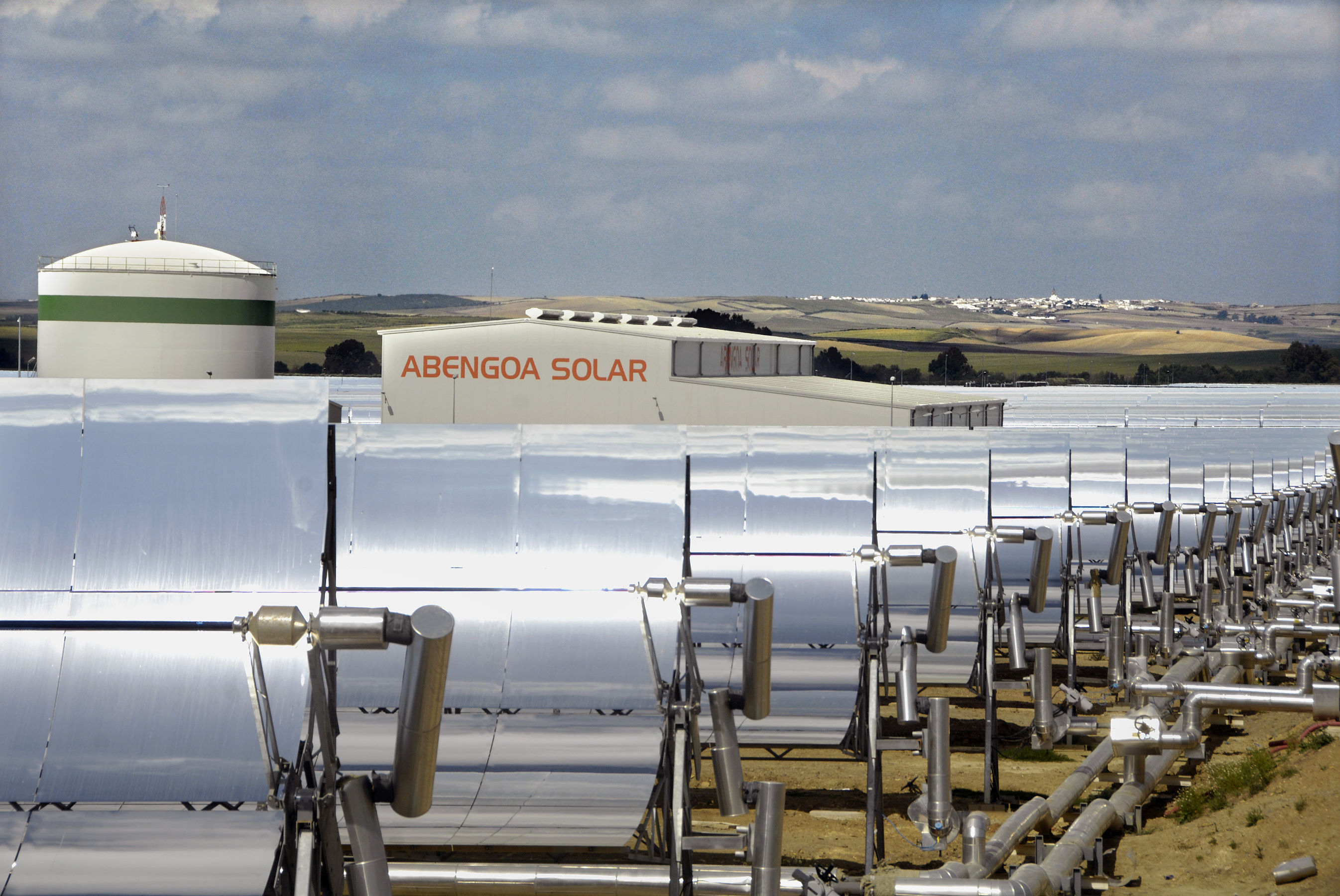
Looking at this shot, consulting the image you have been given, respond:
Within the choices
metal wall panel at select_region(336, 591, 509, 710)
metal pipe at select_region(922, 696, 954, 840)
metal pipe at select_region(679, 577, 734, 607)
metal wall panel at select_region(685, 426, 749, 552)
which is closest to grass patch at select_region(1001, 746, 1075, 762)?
metal wall panel at select_region(685, 426, 749, 552)

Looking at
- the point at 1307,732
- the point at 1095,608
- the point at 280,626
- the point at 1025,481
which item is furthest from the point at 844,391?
the point at 280,626

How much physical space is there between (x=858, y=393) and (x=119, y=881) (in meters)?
30.8

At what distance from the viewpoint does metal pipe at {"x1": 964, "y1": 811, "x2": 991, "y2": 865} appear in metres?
10.3

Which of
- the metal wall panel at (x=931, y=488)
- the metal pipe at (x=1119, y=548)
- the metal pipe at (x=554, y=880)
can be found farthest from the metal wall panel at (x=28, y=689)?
the metal pipe at (x=1119, y=548)

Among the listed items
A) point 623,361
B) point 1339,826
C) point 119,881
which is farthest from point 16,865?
point 623,361

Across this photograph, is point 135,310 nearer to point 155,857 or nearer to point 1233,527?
point 1233,527

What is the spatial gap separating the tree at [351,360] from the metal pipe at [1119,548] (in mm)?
55876

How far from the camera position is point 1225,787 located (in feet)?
51.6

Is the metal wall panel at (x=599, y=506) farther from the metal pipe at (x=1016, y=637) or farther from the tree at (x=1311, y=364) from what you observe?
the tree at (x=1311, y=364)

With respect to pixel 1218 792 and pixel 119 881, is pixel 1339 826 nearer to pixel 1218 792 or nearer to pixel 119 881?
pixel 1218 792

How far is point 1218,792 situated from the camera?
1564 centimetres

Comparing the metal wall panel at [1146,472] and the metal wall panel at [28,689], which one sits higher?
the metal wall panel at [1146,472]

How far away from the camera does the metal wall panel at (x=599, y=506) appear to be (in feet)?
33.4

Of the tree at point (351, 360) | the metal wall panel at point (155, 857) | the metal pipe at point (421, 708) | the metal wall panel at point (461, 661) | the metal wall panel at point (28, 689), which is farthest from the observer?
the tree at point (351, 360)
